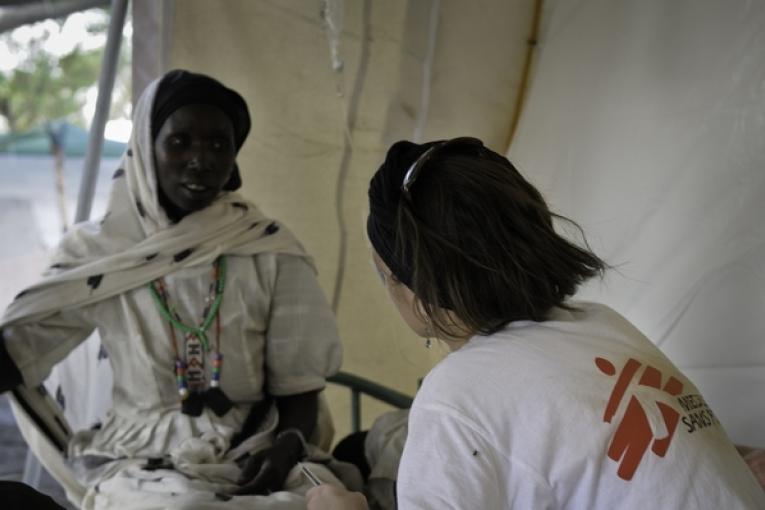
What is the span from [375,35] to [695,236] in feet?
3.31

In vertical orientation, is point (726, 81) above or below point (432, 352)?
above

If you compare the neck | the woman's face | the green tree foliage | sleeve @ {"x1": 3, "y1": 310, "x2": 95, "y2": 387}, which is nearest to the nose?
the woman's face

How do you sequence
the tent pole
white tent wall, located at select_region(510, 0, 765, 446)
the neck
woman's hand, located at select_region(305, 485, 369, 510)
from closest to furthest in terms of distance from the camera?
woman's hand, located at select_region(305, 485, 369, 510) → white tent wall, located at select_region(510, 0, 765, 446) → the neck → the tent pole

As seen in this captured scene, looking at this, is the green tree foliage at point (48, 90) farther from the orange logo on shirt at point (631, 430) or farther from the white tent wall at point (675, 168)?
the orange logo on shirt at point (631, 430)

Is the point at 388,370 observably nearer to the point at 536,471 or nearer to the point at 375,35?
the point at 375,35

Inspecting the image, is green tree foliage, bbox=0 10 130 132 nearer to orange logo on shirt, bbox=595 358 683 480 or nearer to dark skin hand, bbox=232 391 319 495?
dark skin hand, bbox=232 391 319 495

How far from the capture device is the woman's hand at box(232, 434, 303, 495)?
160 cm

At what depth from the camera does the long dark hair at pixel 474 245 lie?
104 cm

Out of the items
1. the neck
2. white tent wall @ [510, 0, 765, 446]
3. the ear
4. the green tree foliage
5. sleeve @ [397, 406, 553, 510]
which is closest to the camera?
sleeve @ [397, 406, 553, 510]

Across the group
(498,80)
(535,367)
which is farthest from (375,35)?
(535,367)

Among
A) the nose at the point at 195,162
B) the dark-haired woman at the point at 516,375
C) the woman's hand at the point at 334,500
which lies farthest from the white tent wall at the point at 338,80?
the woman's hand at the point at 334,500

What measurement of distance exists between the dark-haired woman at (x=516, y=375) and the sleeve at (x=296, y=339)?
74cm

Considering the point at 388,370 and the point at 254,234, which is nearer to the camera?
the point at 254,234

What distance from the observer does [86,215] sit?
7.57ft
